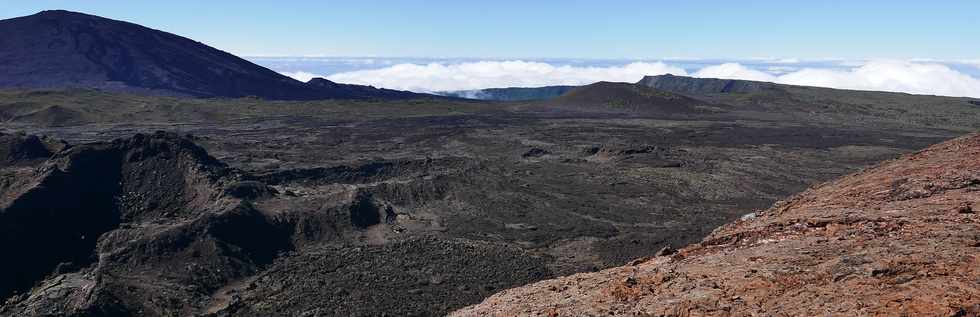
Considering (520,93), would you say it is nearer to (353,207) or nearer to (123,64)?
(123,64)

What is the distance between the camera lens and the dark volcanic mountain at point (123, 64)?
10912 centimetres

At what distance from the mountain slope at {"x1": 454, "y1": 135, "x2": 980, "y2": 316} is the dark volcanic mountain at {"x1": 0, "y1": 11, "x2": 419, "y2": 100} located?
111 metres

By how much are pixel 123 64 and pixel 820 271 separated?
13301 cm

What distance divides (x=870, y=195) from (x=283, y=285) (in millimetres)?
16004

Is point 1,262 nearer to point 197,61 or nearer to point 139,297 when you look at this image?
point 139,297

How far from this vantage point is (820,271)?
7902 millimetres

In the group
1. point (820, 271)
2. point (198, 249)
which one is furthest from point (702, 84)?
point (820, 271)

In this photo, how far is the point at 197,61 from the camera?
12319 cm

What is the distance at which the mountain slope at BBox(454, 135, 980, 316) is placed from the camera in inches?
272

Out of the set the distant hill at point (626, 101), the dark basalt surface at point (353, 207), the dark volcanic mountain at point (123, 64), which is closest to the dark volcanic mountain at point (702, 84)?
the distant hill at point (626, 101)

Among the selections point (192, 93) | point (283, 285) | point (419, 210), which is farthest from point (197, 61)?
point (283, 285)

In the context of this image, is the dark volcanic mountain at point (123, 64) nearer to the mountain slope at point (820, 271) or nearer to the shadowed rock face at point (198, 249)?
the shadowed rock face at point (198, 249)

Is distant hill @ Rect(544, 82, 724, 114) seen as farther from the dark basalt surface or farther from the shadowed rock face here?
the shadowed rock face

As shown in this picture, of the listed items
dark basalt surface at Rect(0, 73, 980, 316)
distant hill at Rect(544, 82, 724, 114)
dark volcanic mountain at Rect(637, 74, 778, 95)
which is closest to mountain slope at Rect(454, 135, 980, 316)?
dark basalt surface at Rect(0, 73, 980, 316)
